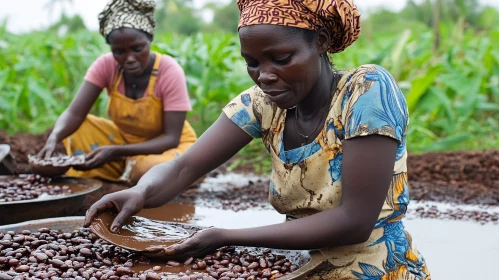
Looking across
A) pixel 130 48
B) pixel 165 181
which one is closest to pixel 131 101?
pixel 130 48

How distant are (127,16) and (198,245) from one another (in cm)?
262

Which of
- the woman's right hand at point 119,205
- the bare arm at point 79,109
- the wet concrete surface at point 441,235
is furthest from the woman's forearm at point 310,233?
the bare arm at point 79,109

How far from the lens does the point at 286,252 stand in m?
2.21

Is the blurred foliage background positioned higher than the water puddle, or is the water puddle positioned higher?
the blurred foliage background

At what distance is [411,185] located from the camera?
5.00m

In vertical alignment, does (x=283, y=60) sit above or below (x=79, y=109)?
above

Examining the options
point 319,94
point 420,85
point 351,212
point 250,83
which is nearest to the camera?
point 351,212

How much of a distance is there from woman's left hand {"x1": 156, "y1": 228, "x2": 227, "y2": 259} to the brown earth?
218 cm

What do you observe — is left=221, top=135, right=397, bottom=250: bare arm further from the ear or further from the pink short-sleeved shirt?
the pink short-sleeved shirt

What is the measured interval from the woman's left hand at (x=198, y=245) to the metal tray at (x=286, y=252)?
0.84 feet

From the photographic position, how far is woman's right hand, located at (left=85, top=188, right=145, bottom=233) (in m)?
2.28

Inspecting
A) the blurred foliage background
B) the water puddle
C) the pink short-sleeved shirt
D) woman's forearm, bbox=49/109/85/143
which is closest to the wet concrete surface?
the water puddle

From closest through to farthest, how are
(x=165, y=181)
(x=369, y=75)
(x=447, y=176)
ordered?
(x=369, y=75) → (x=165, y=181) → (x=447, y=176)

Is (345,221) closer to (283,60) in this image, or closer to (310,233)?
(310,233)
